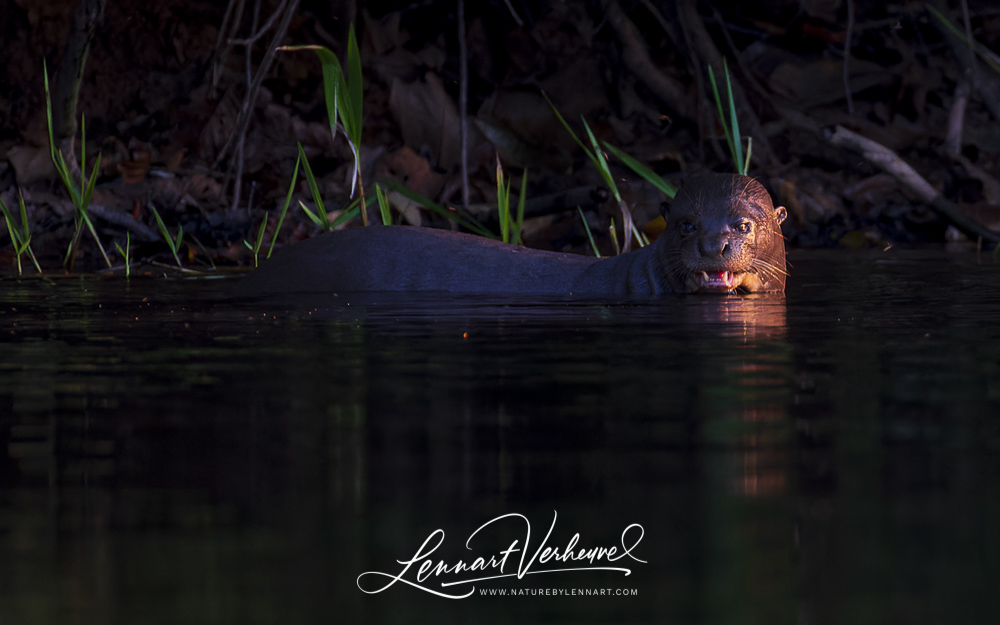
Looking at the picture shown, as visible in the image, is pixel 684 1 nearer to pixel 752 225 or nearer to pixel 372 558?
pixel 752 225

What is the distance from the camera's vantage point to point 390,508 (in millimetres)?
1530

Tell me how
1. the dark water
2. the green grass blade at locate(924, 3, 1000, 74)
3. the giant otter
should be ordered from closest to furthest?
the dark water
the giant otter
the green grass blade at locate(924, 3, 1000, 74)

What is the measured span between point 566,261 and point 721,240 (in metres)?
0.78

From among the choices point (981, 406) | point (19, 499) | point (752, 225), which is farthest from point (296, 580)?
point (752, 225)

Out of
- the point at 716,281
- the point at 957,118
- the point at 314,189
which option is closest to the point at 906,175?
the point at 957,118

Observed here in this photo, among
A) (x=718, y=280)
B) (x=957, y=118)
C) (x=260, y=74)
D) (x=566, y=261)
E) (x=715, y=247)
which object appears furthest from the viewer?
(x=957, y=118)

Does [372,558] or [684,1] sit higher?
[684,1]

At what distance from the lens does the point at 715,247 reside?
194 inches

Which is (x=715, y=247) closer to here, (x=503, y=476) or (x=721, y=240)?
(x=721, y=240)

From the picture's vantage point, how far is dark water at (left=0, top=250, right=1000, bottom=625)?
125 cm

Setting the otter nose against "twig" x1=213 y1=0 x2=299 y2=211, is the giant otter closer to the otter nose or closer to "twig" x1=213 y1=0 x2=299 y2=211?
the otter nose

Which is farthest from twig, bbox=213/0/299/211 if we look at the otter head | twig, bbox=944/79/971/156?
twig, bbox=944/79/971/156

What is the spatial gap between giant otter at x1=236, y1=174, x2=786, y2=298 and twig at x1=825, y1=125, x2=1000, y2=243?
5.83 feet

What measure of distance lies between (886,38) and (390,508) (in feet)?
30.8
